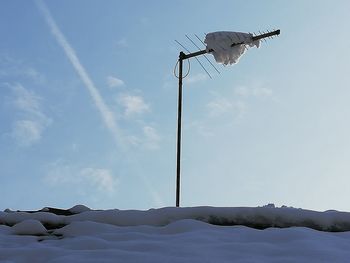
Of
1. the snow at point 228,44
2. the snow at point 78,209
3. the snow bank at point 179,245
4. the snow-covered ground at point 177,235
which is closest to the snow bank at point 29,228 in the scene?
the snow-covered ground at point 177,235

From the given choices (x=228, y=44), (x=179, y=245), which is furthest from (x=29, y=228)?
(x=228, y=44)

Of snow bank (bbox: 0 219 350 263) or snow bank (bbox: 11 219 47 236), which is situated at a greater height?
snow bank (bbox: 11 219 47 236)

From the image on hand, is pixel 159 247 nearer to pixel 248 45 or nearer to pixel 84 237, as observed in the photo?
pixel 84 237

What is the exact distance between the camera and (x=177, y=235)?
13.3 ft

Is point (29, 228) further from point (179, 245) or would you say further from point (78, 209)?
point (179, 245)

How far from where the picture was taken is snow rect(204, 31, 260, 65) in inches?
321

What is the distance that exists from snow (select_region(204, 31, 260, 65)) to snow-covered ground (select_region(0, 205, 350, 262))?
12.6ft

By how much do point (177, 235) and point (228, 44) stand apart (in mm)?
4642

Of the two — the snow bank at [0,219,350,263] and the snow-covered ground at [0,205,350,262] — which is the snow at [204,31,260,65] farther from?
the snow bank at [0,219,350,263]

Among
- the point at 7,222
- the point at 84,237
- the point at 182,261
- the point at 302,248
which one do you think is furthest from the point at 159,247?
the point at 7,222

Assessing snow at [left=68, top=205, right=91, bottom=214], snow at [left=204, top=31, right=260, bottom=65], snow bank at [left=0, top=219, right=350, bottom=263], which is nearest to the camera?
snow bank at [left=0, top=219, right=350, bottom=263]

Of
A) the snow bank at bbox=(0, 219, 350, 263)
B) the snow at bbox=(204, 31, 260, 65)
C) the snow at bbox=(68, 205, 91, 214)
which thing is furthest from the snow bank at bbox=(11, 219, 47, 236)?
the snow at bbox=(204, 31, 260, 65)

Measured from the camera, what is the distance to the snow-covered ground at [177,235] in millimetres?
3547

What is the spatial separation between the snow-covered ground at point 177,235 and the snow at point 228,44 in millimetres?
3846
